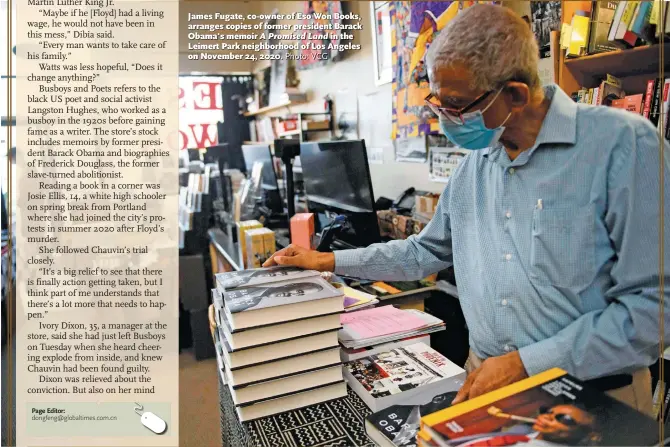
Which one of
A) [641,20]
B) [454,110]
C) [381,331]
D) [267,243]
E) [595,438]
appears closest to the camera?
[595,438]

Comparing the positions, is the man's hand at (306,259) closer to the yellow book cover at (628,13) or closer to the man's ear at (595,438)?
the man's ear at (595,438)

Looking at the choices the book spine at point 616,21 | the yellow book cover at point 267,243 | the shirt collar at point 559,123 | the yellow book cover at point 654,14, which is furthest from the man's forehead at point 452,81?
the yellow book cover at point 267,243

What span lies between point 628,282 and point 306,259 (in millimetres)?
608

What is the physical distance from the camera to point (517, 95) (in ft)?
2.64

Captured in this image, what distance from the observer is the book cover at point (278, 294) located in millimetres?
865

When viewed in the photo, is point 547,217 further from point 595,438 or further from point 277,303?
point 277,303

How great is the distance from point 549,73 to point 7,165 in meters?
1.42

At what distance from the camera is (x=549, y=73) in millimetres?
1500

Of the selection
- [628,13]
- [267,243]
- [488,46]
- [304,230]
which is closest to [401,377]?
[488,46]

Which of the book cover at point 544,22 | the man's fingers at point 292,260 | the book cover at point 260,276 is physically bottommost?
the book cover at point 260,276

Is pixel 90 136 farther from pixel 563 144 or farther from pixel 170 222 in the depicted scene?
pixel 563 144

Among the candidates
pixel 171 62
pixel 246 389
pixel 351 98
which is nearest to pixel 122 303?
pixel 246 389

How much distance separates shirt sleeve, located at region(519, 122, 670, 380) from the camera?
0.71 meters

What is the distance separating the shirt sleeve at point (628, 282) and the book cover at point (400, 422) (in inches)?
6.4
